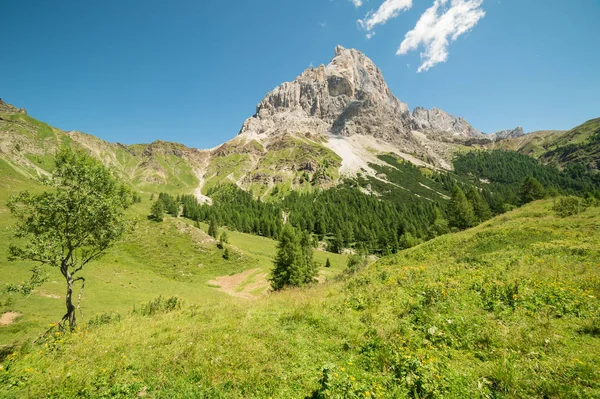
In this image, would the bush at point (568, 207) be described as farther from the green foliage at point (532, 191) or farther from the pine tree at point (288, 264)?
the green foliage at point (532, 191)

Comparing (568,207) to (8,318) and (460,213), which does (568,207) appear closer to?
(460,213)

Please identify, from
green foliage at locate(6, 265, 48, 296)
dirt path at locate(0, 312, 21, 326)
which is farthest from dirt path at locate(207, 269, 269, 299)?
green foliage at locate(6, 265, 48, 296)

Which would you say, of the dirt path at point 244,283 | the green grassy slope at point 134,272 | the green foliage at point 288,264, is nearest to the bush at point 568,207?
the green foliage at point 288,264

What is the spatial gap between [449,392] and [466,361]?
1705 mm

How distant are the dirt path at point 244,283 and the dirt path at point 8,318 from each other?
27593 mm

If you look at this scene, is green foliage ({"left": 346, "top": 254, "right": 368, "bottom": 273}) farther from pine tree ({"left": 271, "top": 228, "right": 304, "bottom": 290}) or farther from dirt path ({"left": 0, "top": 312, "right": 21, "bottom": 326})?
dirt path ({"left": 0, "top": 312, "right": 21, "bottom": 326})

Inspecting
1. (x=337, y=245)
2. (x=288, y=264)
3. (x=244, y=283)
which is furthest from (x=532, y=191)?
(x=244, y=283)

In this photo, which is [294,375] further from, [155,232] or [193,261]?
[155,232]

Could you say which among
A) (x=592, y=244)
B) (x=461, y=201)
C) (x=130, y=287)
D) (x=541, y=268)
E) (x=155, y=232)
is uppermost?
(x=461, y=201)

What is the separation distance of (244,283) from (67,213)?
40.1m

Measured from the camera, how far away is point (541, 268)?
45.0ft

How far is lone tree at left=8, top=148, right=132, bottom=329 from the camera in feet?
48.1

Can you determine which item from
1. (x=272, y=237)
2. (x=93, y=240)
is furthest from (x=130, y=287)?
(x=272, y=237)

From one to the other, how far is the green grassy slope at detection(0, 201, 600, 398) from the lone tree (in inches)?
247
